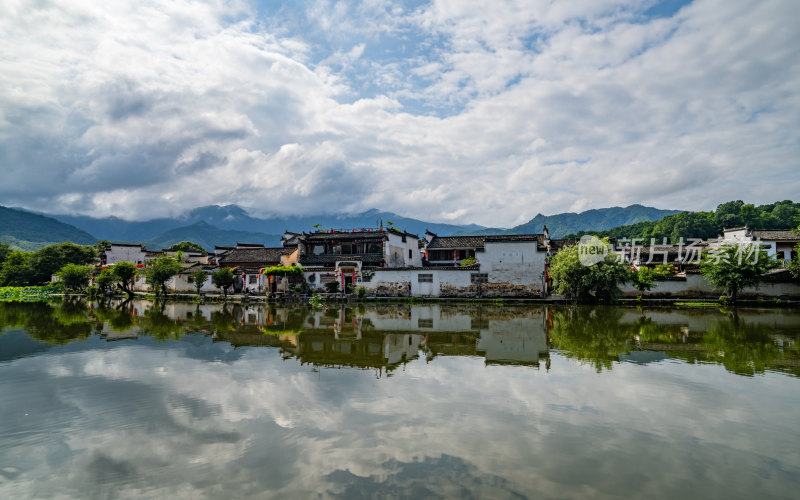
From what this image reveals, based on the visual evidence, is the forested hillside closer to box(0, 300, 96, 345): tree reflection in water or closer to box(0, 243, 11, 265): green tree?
box(0, 300, 96, 345): tree reflection in water

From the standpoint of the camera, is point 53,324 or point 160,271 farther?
point 160,271

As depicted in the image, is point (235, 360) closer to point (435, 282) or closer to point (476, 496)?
point (476, 496)

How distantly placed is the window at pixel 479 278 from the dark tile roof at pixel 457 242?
742cm

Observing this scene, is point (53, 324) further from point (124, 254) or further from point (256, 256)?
point (124, 254)

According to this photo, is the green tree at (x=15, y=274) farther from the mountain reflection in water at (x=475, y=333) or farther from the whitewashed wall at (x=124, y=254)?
the mountain reflection in water at (x=475, y=333)

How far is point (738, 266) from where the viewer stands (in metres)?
24.0

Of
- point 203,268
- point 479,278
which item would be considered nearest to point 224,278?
point 203,268

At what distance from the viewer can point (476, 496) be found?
14.6 feet

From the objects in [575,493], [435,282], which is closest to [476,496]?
[575,493]

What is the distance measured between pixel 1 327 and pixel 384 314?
16513 mm

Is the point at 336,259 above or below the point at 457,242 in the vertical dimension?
below

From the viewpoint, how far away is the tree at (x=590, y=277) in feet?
84.2

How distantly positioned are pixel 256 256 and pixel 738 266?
37.0 metres

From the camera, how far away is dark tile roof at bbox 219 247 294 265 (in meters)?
38.8
